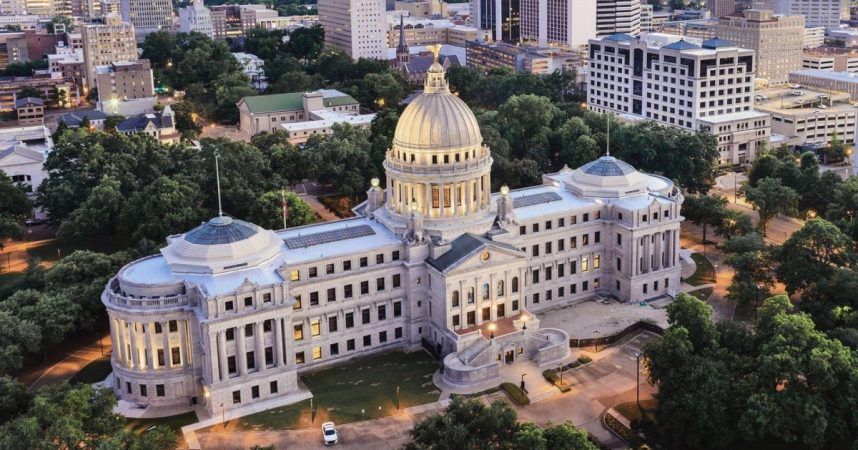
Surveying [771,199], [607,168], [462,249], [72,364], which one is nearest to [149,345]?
[72,364]

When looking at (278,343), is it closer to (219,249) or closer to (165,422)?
(219,249)

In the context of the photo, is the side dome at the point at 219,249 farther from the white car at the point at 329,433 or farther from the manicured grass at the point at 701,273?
A: the manicured grass at the point at 701,273

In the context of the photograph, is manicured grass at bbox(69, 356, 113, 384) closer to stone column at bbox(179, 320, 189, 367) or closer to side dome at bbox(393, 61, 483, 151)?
stone column at bbox(179, 320, 189, 367)

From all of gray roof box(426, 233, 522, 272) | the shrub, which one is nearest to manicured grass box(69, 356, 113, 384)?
gray roof box(426, 233, 522, 272)

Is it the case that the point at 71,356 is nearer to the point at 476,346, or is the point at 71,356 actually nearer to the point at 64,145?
the point at 476,346

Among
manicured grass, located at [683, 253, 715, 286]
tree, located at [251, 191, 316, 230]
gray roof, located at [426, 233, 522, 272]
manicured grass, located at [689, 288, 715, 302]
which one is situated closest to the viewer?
gray roof, located at [426, 233, 522, 272]

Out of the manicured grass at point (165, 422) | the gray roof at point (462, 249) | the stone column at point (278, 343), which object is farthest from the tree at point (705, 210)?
the manicured grass at point (165, 422)
